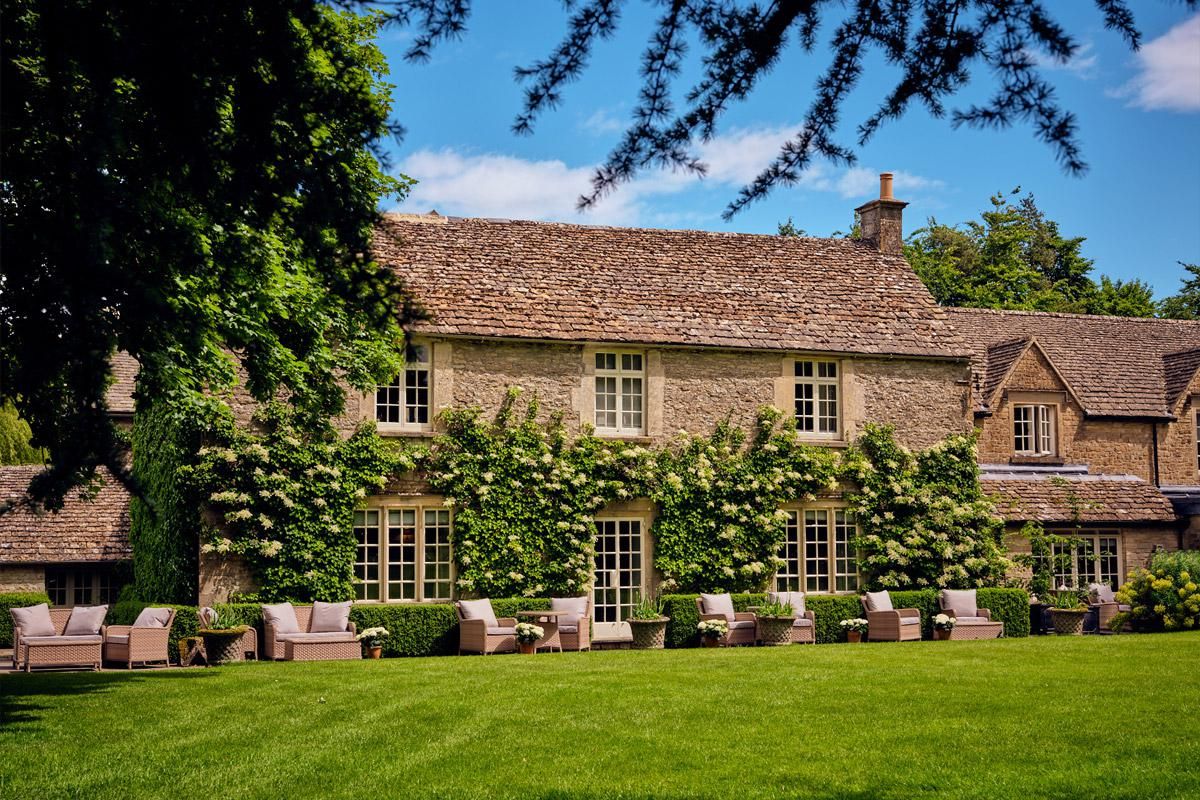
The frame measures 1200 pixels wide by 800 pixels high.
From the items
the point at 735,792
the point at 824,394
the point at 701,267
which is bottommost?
the point at 735,792

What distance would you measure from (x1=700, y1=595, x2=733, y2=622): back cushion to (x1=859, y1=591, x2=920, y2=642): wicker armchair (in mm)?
2747

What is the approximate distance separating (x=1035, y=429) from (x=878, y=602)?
8.40 m

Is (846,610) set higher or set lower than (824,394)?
lower

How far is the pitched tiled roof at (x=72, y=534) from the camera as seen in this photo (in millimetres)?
28109

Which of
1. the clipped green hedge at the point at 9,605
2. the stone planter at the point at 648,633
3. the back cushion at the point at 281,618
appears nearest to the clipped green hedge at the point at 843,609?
the stone planter at the point at 648,633

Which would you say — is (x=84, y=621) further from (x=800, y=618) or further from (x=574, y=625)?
(x=800, y=618)

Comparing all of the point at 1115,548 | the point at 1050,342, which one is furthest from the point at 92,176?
the point at 1050,342

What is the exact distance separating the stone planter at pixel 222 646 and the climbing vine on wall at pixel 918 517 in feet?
38.3

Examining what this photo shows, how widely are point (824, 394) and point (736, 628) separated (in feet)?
17.1

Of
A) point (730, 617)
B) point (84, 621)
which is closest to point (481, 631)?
point (730, 617)

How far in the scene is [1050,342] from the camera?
106ft

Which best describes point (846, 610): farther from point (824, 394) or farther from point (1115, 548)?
point (1115, 548)

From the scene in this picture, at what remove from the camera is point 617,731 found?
40.5ft

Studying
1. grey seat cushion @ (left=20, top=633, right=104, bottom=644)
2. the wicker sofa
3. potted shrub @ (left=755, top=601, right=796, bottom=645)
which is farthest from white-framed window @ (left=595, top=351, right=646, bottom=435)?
grey seat cushion @ (left=20, top=633, right=104, bottom=644)
